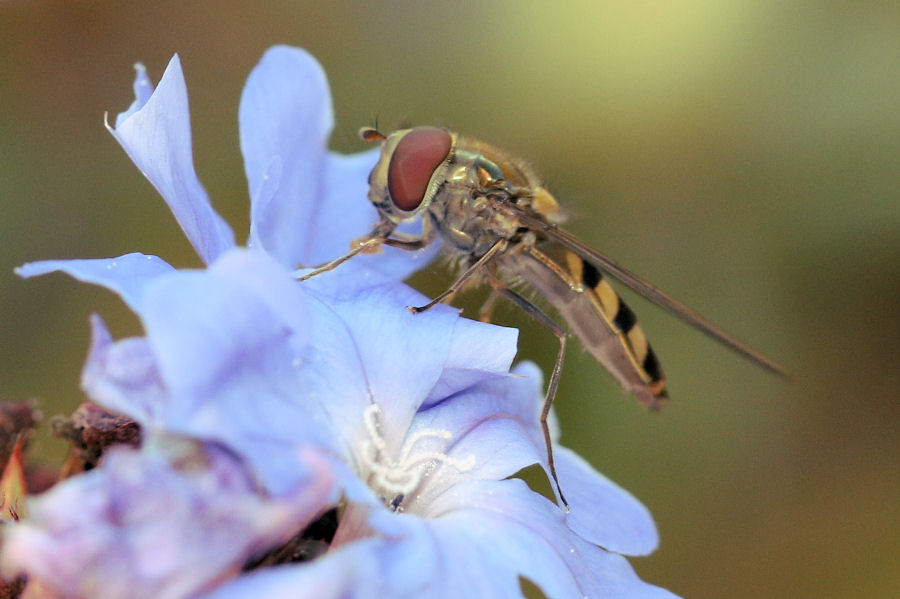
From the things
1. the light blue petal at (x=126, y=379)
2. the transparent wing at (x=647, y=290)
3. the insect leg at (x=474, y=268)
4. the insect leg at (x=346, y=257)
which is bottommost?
the insect leg at (x=474, y=268)

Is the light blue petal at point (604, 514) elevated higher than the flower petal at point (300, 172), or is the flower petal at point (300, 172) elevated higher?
the flower petal at point (300, 172)

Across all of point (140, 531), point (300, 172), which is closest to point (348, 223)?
point (300, 172)

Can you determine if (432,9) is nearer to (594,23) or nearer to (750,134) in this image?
(594,23)

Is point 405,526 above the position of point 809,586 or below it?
above

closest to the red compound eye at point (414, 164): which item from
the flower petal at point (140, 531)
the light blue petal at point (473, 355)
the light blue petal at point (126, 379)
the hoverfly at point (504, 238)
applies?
the hoverfly at point (504, 238)

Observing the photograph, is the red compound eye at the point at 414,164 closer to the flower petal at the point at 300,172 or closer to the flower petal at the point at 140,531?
the flower petal at the point at 300,172

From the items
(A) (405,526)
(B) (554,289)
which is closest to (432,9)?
(B) (554,289)
